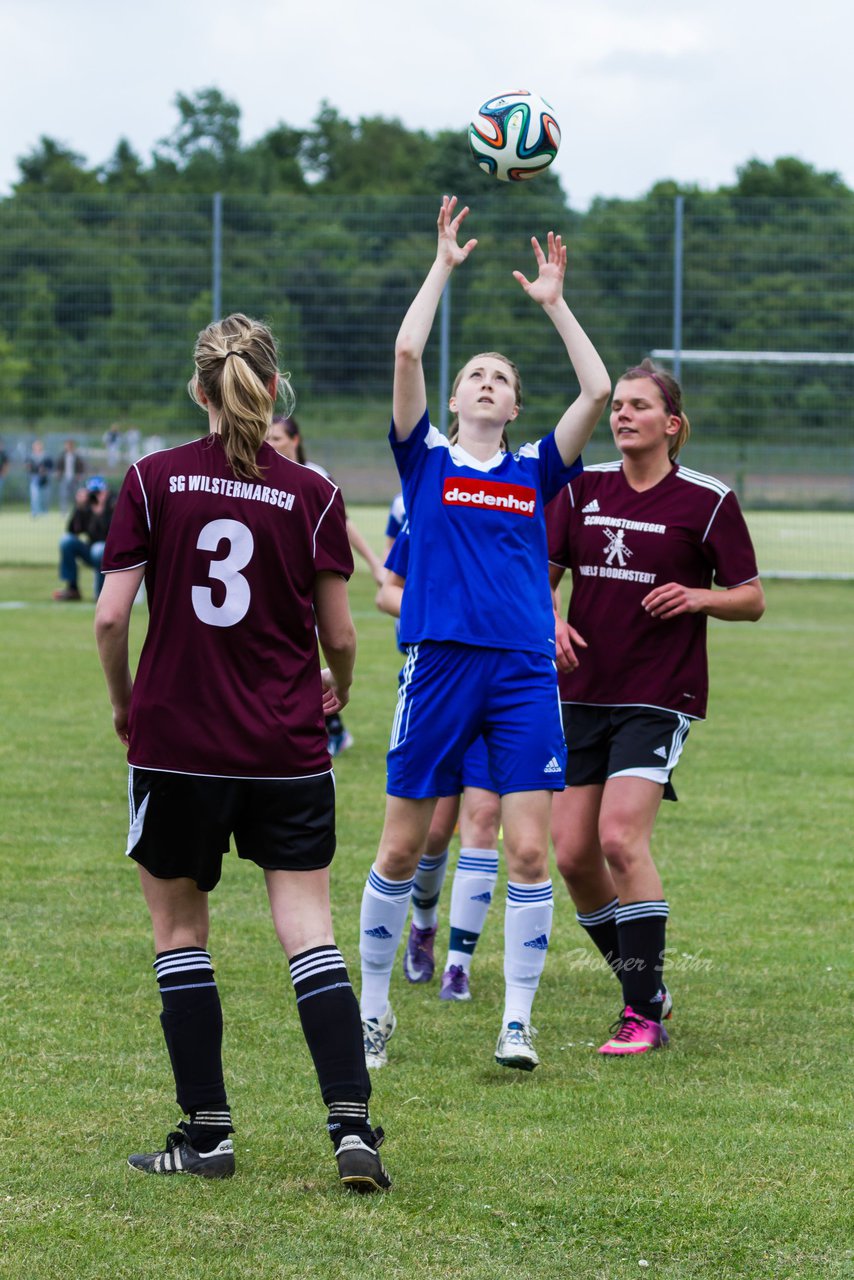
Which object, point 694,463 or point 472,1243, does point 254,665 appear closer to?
point 472,1243

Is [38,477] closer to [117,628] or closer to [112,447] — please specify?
[112,447]

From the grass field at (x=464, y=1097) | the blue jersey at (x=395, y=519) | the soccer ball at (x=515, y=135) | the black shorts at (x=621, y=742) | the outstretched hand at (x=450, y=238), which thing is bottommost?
the grass field at (x=464, y=1097)

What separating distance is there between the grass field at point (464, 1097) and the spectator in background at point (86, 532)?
11.3 meters

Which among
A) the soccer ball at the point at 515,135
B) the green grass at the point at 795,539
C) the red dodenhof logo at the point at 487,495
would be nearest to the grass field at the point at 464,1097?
the red dodenhof logo at the point at 487,495

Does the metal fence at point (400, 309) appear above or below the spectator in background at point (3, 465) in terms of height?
above

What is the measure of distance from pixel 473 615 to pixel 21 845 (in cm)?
369

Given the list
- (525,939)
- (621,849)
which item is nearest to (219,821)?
(525,939)

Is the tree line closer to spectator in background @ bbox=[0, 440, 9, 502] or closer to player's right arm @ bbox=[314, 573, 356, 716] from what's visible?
spectator in background @ bbox=[0, 440, 9, 502]

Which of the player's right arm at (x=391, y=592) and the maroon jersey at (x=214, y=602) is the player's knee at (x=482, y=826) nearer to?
the player's right arm at (x=391, y=592)

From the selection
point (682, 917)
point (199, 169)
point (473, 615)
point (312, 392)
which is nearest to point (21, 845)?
point (682, 917)

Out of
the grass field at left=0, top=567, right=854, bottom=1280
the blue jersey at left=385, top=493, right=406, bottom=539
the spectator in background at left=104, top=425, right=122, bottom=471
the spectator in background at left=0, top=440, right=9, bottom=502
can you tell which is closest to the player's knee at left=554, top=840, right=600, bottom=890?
the grass field at left=0, top=567, right=854, bottom=1280

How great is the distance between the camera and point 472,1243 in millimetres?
3508

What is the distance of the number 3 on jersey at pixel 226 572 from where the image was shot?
3.82m

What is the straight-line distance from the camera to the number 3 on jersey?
12.5 ft
